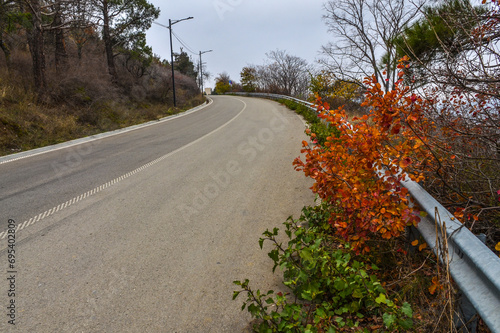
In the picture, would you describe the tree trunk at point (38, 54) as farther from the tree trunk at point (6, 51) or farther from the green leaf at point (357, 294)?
the green leaf at point (357, 294)

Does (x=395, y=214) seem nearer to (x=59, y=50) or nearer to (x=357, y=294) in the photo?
(x=357, y=294)

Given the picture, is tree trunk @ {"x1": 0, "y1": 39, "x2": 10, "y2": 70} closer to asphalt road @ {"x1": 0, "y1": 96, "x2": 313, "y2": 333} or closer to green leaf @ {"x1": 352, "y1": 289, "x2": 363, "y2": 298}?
asphalt road @ {"x1": 0, "y1": 96, "x2": 313, "y2": 333}

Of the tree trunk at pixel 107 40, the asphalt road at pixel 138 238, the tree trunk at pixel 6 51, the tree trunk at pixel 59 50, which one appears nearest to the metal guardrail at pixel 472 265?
the asphalt road at pixel 138 238

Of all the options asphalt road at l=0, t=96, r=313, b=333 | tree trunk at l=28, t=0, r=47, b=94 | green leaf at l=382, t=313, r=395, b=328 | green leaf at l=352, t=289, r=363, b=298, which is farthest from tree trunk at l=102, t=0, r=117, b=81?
green leaf at l=382, t=313, r=395, b=328

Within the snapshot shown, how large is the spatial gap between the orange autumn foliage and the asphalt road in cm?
108

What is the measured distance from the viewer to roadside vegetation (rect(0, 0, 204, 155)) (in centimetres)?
1304

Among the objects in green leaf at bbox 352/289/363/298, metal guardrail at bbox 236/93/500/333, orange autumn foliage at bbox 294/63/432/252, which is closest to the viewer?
metal guardrail at bbox 236/93/500/333

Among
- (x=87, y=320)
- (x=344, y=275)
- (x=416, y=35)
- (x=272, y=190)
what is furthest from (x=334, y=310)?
(x=416, y=35)

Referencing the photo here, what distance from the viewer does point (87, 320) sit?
8.87 feet

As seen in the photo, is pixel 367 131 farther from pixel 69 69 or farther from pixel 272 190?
pixel 69 69

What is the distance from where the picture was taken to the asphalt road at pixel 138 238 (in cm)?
281

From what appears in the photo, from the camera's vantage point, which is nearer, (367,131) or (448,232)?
(448,232)

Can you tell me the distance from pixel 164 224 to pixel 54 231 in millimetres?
1445

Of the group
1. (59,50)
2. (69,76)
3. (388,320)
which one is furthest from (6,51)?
(388,320)
